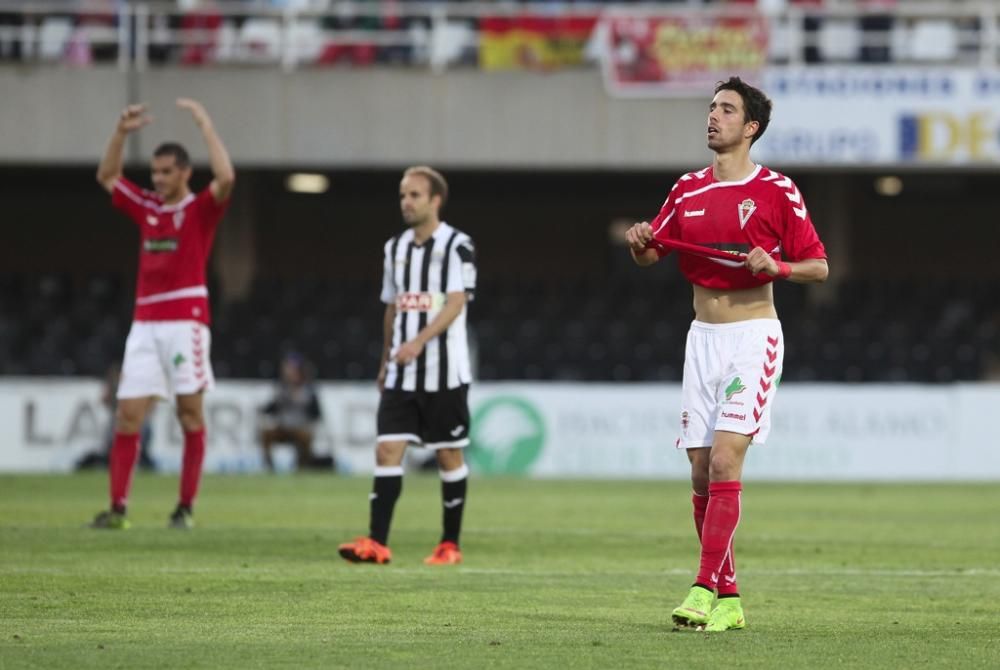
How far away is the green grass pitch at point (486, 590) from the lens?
650cm

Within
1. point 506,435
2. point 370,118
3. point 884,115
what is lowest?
point 506,435

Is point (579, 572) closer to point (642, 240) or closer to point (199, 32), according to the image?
point (642, 240)

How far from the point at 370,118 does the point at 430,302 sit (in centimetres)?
1618

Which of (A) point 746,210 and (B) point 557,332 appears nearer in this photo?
(A) point 746,210

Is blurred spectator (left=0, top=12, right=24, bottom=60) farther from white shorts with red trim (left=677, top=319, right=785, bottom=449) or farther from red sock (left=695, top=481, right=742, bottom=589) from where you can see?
red sock (left=695, top=481, right=742, bottom=589)

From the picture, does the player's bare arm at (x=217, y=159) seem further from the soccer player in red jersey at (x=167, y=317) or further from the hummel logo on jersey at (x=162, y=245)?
the hummel logo on jersey at (x=162, y=245)

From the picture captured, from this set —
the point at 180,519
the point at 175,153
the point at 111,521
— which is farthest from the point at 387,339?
the point at 111,521

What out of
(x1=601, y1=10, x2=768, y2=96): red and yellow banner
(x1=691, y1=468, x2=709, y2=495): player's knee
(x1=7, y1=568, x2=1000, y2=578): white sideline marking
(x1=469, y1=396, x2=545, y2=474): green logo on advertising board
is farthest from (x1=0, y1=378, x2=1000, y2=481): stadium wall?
(x1=691, y1=468, x2=709, y2=495): player's knee

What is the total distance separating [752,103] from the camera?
24.9 feet

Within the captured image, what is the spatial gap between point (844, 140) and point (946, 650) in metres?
20.1

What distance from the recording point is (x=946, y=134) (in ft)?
85.8

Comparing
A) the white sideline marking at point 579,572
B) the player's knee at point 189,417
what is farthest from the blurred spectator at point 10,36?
the white sideline marking at point 579,572

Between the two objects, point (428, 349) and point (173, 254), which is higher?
point (173, 254)

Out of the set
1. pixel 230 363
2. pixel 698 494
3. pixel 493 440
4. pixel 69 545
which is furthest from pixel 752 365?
pixel 230 363
